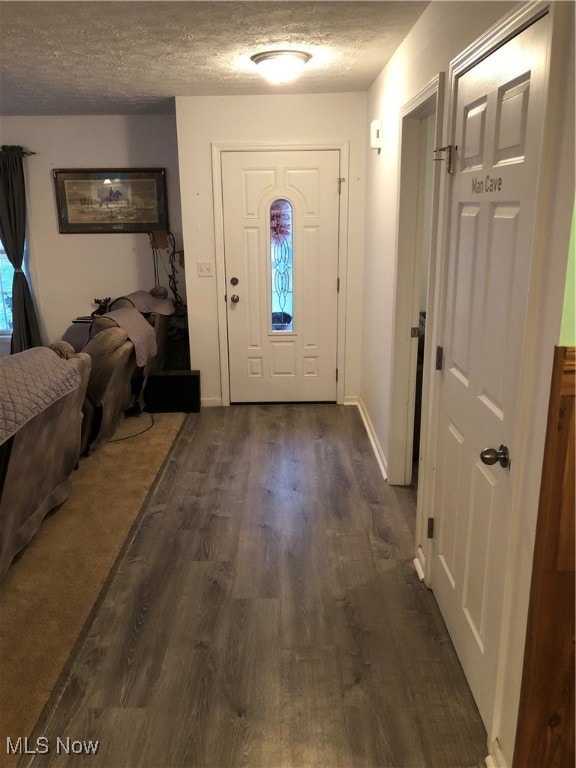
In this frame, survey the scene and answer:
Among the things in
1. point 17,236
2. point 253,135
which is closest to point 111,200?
point 17,236

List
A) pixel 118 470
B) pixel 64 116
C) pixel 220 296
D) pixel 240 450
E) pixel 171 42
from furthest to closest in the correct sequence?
pixel 64 116, pixel 220 296, pixel 240 450, pixel 118 470, pixel 171 42

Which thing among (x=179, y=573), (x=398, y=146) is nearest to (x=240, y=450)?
(x=179, y=573)

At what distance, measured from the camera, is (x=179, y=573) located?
2613 millimetres

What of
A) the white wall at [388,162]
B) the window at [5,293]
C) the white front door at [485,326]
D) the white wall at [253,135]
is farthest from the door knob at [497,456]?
the window at [5,293]

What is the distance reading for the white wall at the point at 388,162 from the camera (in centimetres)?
202

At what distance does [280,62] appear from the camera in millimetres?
3176

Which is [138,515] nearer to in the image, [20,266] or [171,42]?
[171,42]

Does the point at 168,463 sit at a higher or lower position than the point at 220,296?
lower

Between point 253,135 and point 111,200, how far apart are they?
1.63m

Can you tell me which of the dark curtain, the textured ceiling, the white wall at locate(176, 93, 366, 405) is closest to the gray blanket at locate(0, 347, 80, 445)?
the textured ceiling

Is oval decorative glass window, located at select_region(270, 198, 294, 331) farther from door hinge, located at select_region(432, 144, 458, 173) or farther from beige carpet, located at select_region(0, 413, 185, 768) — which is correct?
door hinge, located at select_region(432, 144, 458, 173)

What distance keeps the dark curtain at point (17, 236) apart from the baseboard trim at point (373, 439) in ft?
10.3

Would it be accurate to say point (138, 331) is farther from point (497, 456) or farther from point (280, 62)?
point (497, 456)

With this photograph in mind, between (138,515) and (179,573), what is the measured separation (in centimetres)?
60
